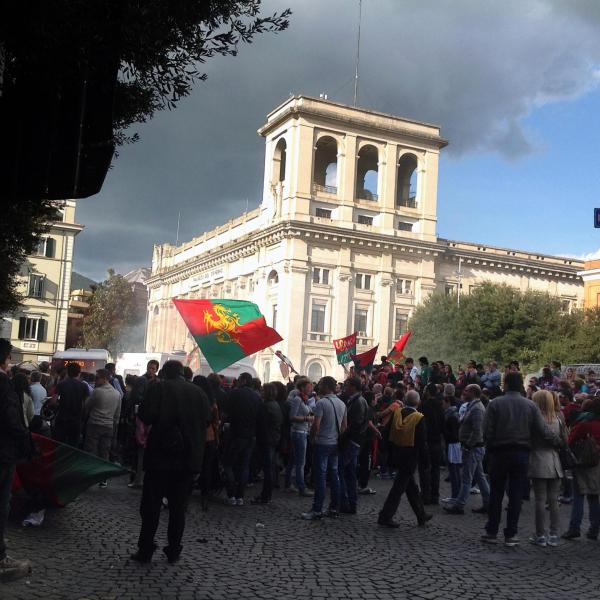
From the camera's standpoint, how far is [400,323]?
61.3 meters

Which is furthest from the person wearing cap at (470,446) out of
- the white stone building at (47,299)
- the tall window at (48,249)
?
the tall window at (48,249)

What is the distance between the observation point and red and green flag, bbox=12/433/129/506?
356 inches

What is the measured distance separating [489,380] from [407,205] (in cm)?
4494

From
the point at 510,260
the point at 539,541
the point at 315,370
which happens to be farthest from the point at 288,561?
the point at 510,260

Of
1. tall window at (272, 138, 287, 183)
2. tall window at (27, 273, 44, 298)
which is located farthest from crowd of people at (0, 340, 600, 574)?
tall window at (27, 273, 44, 298)

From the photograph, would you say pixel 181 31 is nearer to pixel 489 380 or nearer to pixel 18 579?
pixel 18 579

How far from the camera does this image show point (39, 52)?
212 inches

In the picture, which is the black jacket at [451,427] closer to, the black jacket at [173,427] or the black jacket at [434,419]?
the black jacket at [434,419]

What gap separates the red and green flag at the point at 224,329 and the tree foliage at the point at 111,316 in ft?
208

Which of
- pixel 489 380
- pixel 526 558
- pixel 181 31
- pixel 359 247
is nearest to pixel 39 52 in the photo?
pixel 181 31

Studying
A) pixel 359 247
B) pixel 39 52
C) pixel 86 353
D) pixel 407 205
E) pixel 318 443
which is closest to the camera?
pixel 39 52

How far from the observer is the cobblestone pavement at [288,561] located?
277 inches

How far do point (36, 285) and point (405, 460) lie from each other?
56.3 metres

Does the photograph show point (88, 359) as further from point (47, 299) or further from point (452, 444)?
point (452, 444)
